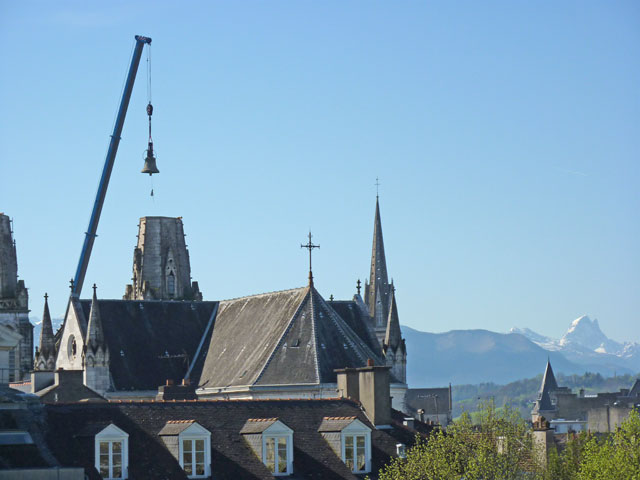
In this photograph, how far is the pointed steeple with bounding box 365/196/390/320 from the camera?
540 feet

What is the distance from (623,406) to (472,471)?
132 metres

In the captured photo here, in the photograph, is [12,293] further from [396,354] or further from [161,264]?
[396,354]

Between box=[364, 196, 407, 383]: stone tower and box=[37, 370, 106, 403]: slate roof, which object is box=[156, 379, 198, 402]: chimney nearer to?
box=[37, 370, 106, 403]: slate roof

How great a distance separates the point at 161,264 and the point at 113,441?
72.6 meters

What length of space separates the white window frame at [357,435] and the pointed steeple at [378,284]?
108973 mm

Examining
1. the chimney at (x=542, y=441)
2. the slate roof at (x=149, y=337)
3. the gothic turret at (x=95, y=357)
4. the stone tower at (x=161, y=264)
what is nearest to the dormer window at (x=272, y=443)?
the chimney at (x=542, y=441)

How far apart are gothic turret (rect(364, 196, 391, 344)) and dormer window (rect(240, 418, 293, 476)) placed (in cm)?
10771

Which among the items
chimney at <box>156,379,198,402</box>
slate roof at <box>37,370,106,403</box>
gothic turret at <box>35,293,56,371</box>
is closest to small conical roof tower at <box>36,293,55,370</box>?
gothic turret at <box>35,293,56,371</box>

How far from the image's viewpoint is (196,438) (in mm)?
50625

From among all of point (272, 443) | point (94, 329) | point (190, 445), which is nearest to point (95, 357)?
point (94, 329)

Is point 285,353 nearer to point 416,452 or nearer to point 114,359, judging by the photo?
point 114,359

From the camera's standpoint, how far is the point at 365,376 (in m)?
56.0

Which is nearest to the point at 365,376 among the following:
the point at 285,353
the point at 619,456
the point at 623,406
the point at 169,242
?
the point at 619,456

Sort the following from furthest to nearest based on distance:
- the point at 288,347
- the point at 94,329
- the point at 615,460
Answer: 1. the point at 94,329
2. the point at 288,347
3. the point at 615,460
